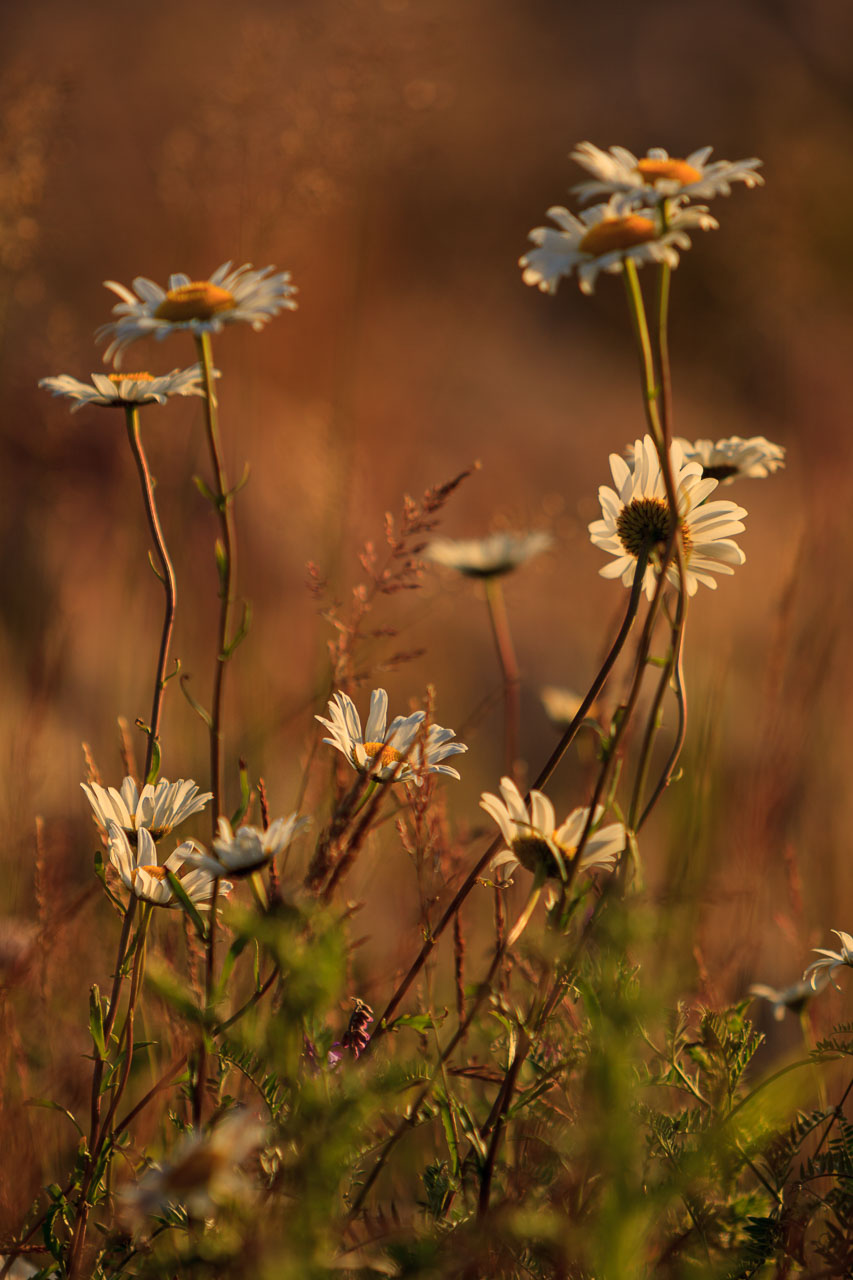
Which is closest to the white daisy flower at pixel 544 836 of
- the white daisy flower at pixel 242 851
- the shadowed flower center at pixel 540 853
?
the shadowed flower center at pixel 540 853

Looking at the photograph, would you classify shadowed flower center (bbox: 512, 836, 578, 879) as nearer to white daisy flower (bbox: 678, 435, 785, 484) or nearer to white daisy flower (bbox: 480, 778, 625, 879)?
white daisy flower (bbox: 480, 778, 625, 879)

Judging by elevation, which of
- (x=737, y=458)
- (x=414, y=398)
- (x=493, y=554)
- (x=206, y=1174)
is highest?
(x=414, y=398)

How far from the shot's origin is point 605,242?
0.57 metres

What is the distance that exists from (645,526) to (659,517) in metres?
0.01

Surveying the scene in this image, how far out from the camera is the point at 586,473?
375 centimetres

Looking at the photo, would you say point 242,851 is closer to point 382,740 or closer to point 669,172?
point 382,740

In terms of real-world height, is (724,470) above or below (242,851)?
above

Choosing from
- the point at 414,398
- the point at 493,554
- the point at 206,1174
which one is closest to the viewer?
the point at 206,1174

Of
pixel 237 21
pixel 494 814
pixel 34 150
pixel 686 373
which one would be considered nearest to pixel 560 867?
pixel 494 814

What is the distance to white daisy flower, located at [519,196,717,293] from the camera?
526mm

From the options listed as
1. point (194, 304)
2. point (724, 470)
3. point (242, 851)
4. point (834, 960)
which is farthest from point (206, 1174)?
point (724, 470)

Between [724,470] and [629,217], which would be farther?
[724,470]

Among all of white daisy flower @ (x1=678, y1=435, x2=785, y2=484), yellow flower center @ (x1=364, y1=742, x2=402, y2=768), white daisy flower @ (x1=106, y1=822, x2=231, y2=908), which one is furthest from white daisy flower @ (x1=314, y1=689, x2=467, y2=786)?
white daisy flower @ (x1=678, y1=435, x2=785, y2=484)

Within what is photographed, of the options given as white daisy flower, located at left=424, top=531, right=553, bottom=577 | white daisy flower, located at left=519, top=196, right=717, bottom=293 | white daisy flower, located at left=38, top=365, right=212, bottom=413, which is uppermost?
white daisy flower, located at left=519, top=196, right=717, bottom=293
